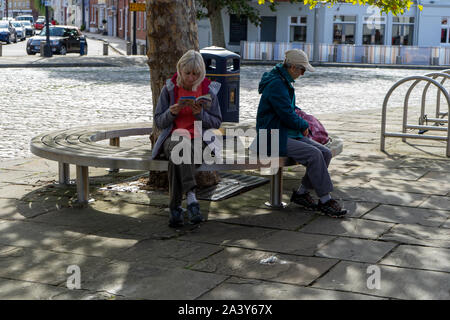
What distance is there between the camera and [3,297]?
421cm

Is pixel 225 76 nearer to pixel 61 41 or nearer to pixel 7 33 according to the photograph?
pixel 61 41

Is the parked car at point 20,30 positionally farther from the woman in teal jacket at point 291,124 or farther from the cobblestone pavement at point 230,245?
the woman in teal jacket at point 291,124

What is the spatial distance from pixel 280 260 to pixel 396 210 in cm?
189

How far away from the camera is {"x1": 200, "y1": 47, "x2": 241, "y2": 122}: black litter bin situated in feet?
34.0

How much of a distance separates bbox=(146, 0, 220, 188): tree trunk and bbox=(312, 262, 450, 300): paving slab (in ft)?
9.59

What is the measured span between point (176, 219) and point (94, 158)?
3.06ft

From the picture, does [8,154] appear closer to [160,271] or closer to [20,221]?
[20,221]

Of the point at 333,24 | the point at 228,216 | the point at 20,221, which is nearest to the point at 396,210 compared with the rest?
the point at 228,216

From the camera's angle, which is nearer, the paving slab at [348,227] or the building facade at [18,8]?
the paving slab at [348,227]

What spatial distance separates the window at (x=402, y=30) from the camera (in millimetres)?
41375

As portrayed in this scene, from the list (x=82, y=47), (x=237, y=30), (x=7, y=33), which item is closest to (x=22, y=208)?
(x=82, y=47)

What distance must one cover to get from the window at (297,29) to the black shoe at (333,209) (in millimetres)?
37795

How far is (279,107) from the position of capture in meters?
6.22

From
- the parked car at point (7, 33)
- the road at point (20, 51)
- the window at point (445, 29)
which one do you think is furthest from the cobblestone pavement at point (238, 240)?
the parked car at point (7, 33)
